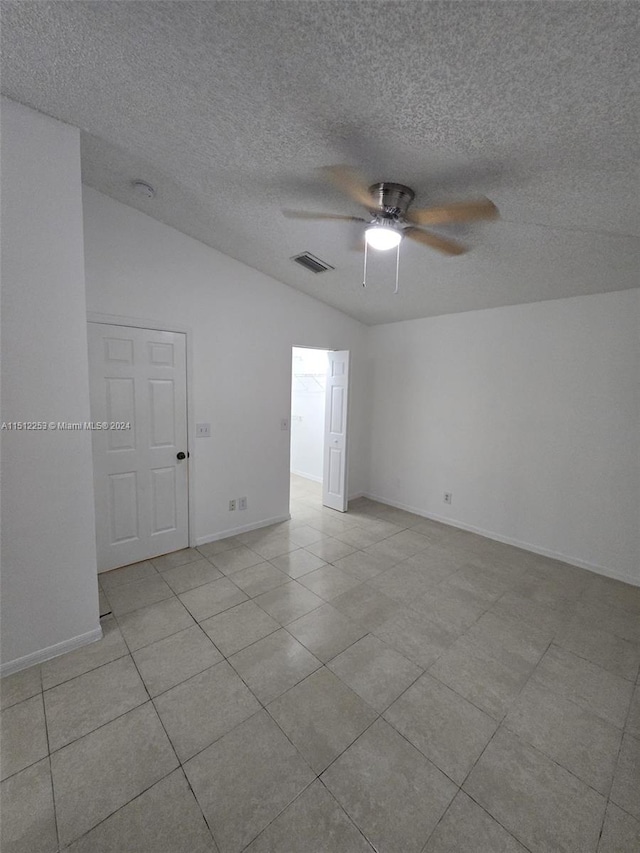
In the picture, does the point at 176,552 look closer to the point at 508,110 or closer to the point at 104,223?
the point at 104,223

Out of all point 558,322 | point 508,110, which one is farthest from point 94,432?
point 558,322

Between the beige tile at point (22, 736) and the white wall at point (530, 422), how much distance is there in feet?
12.3

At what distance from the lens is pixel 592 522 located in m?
3.03

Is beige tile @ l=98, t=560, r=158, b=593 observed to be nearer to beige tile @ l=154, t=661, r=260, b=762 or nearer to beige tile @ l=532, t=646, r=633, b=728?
beige tile @ l=154, t=661, r=260, b=762

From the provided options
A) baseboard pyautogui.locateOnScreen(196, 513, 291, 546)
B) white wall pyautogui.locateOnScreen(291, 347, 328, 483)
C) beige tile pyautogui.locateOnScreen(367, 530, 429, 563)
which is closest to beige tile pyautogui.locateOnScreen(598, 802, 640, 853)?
beige tile pyautogui.locateOnScreen(367, 530, 429, 563)

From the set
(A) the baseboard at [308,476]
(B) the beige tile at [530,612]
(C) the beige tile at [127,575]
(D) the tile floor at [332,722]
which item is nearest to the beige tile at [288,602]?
(D) the tile floor at [332,722]

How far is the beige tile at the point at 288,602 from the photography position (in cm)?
235

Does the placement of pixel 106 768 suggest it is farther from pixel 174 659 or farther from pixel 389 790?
pixel 389 790

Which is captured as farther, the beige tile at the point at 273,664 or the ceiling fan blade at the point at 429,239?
the ceiling fan blade at the point at 429,239

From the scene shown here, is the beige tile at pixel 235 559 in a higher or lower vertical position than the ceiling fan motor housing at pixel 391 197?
lower

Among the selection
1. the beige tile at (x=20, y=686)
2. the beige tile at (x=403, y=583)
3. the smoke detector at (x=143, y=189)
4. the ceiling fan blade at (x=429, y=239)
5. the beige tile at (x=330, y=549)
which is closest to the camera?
the beige tile at (x=20, y=686)

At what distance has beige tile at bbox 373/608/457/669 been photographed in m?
2.04

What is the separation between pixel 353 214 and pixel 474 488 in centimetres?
299

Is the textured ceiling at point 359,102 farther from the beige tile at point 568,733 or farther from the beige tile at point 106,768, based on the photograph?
the beige tile at point 106,768
